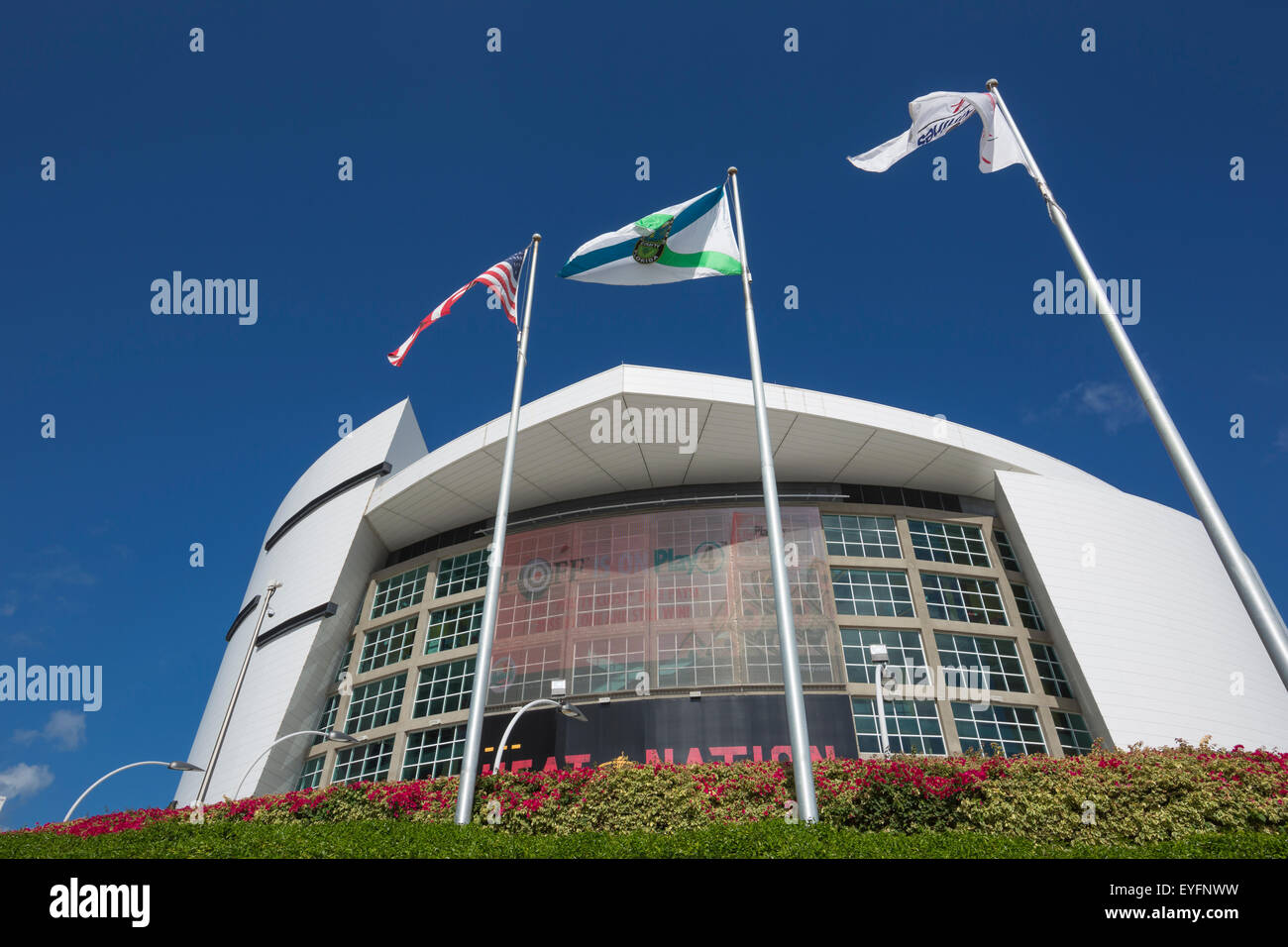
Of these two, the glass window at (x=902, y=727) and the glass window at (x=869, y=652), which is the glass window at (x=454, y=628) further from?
the glass window at (x=902, y=727)

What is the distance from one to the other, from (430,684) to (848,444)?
772 inches

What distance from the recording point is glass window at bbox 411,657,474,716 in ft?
102

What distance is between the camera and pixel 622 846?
8.97 m

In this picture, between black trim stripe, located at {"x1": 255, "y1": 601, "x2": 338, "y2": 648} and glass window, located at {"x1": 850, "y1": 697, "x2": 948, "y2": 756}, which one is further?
black trim stripe, located at {"x1": 255, "y1": 601, "x2": 338, "y2": 648}

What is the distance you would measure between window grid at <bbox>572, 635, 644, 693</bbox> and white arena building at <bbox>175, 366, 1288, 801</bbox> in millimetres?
105

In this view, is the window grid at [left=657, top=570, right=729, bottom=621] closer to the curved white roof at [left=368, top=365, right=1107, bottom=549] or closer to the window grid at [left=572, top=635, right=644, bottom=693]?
the window grid at [left=572, top=635, right=644, bottom=693]

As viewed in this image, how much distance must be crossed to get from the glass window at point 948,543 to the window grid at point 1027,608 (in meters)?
1.64

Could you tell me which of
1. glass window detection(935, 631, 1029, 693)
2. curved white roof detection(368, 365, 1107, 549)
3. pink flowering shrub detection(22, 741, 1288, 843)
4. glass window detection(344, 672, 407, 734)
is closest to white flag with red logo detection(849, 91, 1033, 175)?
pink flowering shrub detection(22, 741, 1288, 843)

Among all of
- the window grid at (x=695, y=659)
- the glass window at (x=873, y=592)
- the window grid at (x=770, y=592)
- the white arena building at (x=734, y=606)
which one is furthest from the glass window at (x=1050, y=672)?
the window grid at (x=695, y=659)

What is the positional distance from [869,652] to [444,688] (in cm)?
1685
